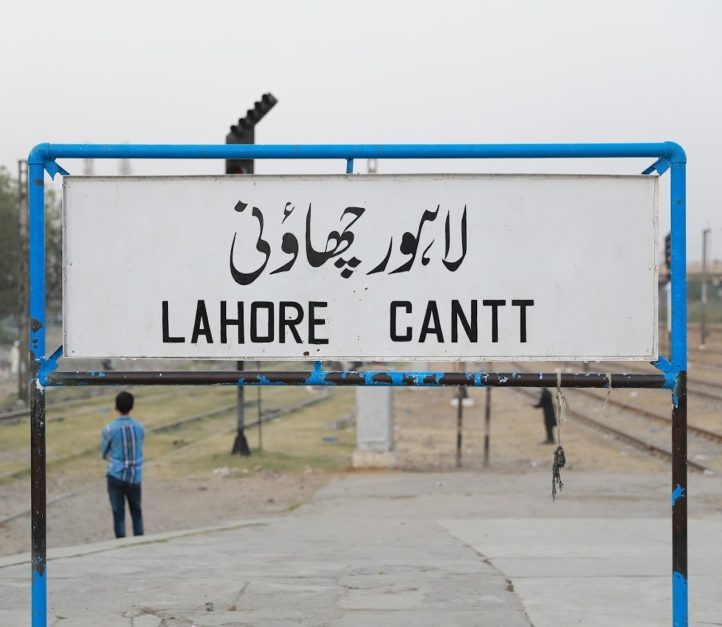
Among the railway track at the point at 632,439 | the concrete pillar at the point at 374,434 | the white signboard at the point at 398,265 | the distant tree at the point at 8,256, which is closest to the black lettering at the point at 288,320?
the white signboard at the point at 398,265

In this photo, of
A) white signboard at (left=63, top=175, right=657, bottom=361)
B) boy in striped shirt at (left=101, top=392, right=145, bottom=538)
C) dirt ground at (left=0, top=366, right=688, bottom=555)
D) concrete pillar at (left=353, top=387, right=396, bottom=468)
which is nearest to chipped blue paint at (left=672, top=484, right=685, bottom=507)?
white signboard at (left=63, top=175, right=657, bottom=361)

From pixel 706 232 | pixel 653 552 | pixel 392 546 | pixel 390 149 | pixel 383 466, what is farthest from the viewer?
pixel 706 232

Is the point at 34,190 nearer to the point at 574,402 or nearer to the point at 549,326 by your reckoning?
the point at 549,326

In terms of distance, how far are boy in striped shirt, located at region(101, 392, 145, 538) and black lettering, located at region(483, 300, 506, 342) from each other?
637 cm

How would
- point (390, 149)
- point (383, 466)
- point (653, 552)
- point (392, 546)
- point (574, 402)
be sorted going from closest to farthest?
point (390, 149), point (653, 552), point (392, 546), point (383, 466), point (574, 402)

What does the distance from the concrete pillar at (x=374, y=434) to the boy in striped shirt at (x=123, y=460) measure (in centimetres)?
844

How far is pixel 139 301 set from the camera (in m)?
5.00

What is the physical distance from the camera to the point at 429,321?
4949mm

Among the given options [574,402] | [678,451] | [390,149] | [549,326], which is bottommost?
[574,402]

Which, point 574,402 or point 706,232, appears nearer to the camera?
point 574,402

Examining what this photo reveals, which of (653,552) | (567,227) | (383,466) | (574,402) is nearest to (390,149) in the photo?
(567,227)

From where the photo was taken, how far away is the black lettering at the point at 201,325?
4.97m

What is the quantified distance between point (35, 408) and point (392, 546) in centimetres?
528

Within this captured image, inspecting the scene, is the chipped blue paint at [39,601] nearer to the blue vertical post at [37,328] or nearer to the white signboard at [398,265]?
the blue vertical post at [37,328]
